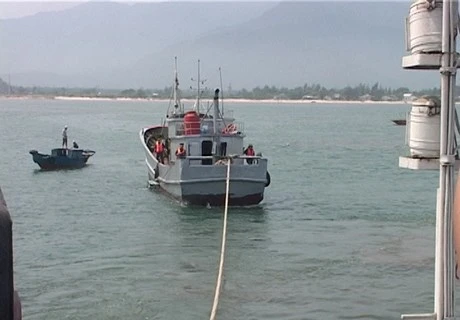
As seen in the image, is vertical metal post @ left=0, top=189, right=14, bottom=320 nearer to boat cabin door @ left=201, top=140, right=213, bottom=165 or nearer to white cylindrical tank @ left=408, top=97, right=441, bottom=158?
white cylindrical tank @ left=408, top=97, right=441, bottom=158

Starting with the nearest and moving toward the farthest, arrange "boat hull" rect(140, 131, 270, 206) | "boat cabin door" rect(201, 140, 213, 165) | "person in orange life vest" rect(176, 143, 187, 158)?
"boat hull" rect(140, 131, 270, 206) < "person in orange life vest" rect(176, 143, 187, 158) < "boat cabin door" rect(201, 140, 213, 165)

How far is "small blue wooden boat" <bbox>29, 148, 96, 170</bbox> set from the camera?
40.7 metres

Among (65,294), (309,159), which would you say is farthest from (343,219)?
(309,159)

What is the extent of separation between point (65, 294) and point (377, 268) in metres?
7.19

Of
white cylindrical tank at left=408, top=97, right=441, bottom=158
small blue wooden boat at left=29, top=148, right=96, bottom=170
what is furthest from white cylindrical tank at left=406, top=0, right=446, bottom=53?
small blue wooden boat at left=29, top=148, right=96, bottom=170

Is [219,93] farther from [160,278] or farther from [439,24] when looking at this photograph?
[439,24]

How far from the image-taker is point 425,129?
234 inches

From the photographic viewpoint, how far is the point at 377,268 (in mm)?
17375

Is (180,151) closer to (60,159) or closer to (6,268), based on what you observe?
(60,159)

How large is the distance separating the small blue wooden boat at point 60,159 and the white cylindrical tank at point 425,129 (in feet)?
119

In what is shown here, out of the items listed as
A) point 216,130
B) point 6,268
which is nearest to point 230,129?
point 216,130

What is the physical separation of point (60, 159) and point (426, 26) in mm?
36559

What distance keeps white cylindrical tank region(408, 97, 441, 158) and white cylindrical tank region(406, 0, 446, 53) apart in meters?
0.46

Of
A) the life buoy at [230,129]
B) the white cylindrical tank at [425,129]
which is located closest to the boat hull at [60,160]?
the life buoy at [230,129]
